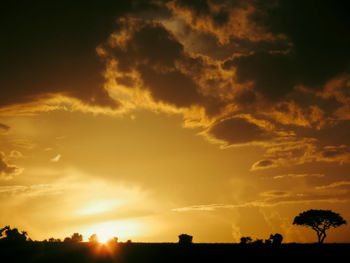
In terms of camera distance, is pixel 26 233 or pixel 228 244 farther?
pixel 26 233

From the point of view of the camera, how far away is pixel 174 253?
1941 inches

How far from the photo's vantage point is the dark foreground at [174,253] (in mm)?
46322

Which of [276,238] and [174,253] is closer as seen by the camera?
[174,253]

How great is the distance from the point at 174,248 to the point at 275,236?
2160 centimetres

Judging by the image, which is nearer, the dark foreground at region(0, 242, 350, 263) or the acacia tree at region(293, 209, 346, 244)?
the dark foreground at region(0, 242, 350, 263)

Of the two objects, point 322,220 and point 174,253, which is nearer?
point 174,253

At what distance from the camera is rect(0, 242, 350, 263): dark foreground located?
46.3m

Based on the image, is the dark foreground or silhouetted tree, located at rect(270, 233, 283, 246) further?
silhouetted tree, located at rect(270, 233, 283, 246)

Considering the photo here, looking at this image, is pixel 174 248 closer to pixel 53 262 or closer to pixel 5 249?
pixel 53 262

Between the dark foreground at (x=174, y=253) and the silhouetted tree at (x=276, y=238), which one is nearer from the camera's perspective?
the dark foreground at (x=174, y=253)

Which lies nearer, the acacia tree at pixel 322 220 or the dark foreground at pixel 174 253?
the dark foreground at pixel 174 253

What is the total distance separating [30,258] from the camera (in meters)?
50.0

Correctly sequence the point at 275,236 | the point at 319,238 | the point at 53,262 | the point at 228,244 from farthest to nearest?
1. the point at 319,238
2. the point at 275,236
3. the point at 228,244
4. the point at 53,262

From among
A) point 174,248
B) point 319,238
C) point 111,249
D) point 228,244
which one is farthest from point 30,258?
point 319,238
